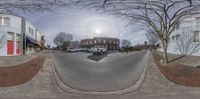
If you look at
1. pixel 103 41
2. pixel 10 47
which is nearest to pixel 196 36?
pixel 103 41

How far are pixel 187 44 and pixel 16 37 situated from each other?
77.2 ft

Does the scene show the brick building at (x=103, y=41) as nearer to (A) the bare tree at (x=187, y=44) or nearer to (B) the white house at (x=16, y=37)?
(B) the white house at (x=16, y=37)

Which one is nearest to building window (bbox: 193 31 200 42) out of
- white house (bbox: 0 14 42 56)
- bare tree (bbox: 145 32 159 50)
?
bare tree (bbox: 145 32 159 50)

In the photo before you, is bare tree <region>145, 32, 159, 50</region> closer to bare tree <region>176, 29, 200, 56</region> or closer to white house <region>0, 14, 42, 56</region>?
bare tree <region>176, 29, 200, 56</region>

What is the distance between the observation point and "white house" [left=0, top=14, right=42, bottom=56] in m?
31.2

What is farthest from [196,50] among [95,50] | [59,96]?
[59,96]

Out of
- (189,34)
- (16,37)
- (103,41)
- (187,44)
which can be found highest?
(189,34)

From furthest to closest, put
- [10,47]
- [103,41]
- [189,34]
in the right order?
[103,41], [10,47], [189,34]

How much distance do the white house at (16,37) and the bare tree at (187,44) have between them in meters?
18.9

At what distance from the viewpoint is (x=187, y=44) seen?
31234 millimetres

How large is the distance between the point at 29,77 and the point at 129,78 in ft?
22.0

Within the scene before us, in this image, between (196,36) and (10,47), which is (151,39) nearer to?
(196,36)

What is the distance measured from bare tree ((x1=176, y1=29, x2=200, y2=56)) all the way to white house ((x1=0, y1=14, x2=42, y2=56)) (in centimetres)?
1893

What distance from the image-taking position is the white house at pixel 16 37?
31188 mm
